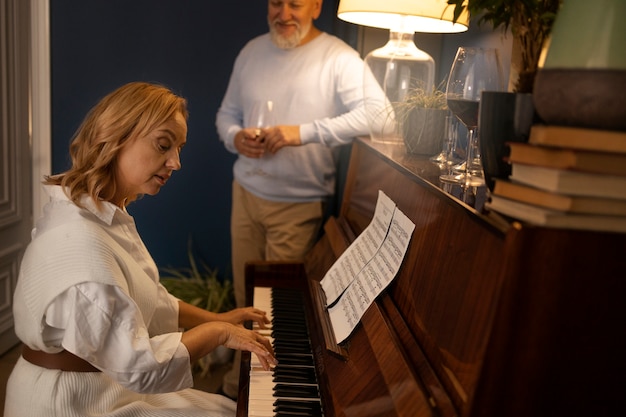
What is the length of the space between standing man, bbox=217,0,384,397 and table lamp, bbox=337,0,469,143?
1.63 ft

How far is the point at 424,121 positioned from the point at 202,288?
214 cm

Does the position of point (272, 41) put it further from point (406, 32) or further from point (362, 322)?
point (362, 322)

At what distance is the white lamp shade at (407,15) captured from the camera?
2.11 m

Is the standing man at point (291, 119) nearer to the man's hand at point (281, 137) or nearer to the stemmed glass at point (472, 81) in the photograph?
the man's hand at point (281, 137)

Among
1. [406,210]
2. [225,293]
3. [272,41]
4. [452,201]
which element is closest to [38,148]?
[225,293]

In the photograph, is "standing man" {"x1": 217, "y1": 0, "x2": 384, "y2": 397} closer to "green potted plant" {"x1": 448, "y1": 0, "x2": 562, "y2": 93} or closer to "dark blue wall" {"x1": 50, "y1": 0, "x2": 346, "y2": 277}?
"dark blue wall" {"x1": 50, "y1": 0, "x2": 346, "y2": 277}

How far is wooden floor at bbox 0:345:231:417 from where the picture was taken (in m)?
3.19

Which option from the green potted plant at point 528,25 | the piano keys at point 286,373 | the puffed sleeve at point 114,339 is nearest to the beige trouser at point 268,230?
the piano keys at point 286,373

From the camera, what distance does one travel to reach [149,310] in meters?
1.61

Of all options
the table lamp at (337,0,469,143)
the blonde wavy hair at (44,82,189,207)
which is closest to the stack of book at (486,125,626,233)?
the blonde wavy hair at (44,82,189,207)

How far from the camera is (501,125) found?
110 centimetres

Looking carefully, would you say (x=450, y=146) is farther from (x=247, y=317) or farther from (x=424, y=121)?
Result: (x=247, y=317)

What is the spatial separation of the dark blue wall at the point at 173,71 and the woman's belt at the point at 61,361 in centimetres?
234

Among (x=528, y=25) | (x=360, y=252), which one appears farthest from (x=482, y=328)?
(x=360, y=252)
